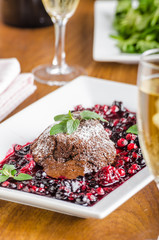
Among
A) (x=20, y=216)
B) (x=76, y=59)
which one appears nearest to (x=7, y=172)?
(x=20, y=216)

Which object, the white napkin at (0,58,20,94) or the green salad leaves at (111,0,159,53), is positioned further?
the green salad leaves at (111,0,159,53)

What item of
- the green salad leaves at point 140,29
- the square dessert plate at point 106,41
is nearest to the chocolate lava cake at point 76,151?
the square dessert plate at point 106,41

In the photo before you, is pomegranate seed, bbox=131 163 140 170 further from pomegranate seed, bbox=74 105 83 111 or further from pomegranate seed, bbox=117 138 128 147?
pomegranate seed, bbox=74 105 83 111

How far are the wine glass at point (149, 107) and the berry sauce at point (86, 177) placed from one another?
0.25 metres

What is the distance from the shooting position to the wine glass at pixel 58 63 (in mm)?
2355

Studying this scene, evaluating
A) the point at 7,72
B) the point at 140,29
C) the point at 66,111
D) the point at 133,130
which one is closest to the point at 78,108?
the point at 66,111

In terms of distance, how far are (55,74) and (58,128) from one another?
1.07 meters

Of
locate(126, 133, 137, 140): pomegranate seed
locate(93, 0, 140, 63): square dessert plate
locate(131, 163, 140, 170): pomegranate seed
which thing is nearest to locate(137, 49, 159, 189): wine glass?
locate(131, 163, 140, 170): pomegranate seed

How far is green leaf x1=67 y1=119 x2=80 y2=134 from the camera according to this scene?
155cm

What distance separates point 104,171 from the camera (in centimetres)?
148

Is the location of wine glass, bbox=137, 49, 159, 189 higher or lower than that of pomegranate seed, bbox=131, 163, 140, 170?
higher

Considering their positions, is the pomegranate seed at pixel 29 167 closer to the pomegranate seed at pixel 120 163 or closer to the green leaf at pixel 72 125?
the green leaf at pixel 72 125

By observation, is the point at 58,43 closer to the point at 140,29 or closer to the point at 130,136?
the point at 140,29

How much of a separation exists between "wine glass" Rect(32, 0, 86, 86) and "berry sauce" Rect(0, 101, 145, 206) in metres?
0.84
